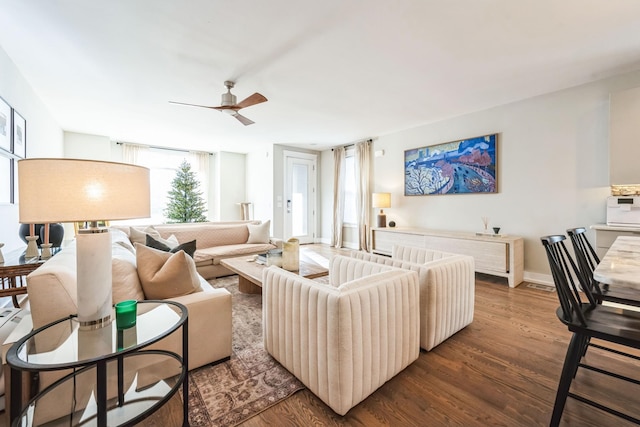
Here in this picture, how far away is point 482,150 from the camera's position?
4.01 meters

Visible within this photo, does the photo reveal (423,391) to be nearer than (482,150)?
Yes

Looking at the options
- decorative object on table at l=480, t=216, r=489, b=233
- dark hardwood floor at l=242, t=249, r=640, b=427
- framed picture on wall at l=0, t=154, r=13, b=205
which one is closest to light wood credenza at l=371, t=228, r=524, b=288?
decorative object on table at l=480, t=216, r=489, b=233

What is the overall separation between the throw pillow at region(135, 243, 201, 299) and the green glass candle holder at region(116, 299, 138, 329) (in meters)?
0.49

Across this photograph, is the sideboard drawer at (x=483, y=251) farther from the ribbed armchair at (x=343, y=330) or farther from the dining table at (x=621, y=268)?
the ribbed armchair at (x=343, y=330)

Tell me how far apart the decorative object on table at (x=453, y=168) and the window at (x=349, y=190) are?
1.50 meters

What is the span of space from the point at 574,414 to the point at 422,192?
3761 millimetres

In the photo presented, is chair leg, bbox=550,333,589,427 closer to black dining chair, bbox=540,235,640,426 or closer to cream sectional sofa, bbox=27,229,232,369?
black dining chair, bbox=540,235,640,426

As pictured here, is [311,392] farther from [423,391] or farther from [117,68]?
[117,68]

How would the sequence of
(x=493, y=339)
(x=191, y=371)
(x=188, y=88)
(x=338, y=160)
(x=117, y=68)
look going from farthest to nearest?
(x=338, y=160) → (x=188, y=88) → (x=117, y=68) → (x=493, y=339) → (x=191, y=371)

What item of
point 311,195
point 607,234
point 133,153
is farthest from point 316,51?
point 133,153

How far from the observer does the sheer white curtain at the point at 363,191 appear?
229 inches

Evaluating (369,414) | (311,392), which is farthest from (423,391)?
(311,392)

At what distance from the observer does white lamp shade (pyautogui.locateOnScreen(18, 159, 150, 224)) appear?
985mm

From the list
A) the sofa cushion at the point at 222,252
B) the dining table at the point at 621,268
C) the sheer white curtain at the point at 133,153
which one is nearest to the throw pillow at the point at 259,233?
the sofa cushion at the point at 222,252
